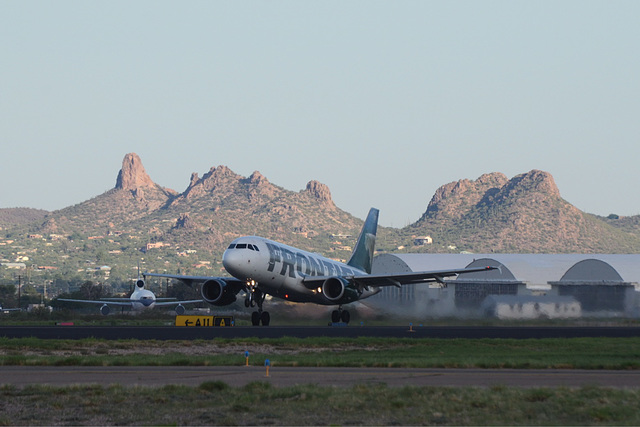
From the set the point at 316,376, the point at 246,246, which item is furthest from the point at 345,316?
the point at 316,376

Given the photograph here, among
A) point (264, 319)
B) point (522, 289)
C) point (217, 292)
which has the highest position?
point (522, 289)

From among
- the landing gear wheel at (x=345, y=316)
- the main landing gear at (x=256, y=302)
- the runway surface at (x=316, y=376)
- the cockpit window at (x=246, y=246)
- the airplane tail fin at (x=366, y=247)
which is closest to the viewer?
the runway surface at (x=316, y=376)

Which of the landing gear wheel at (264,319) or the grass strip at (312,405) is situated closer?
the grass strip at (312,405)

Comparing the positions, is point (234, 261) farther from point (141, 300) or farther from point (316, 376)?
point (141, 300)

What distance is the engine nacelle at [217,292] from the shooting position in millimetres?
58906

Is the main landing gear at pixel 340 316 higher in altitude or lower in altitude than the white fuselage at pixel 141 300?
lower

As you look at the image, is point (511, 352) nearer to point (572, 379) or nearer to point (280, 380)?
point (572, 379)

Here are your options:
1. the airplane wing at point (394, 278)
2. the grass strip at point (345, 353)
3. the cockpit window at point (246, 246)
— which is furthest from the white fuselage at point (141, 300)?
the grass strip at point (345, 353)

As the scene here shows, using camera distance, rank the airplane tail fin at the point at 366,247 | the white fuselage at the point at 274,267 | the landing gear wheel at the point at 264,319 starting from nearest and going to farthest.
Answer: the white fuselage at the point at 274,267 → the landing gear wheel at the point at 264,319 → the airplane tail fin at the point at 366,247

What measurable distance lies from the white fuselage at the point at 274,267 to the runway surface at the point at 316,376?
24128 mm

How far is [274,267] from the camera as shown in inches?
2153

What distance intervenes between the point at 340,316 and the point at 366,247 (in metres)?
11.6

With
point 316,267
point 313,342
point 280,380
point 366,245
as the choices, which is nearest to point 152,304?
point 366,245

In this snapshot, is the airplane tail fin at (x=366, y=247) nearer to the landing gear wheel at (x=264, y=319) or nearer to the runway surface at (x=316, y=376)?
the landing gear wheel at (x=264, y=319)
